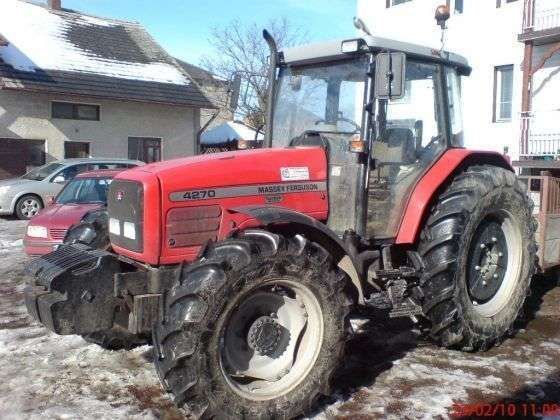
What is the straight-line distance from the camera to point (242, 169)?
4.17 m

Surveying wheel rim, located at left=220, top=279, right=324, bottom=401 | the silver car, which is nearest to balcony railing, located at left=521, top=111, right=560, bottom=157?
the silver car

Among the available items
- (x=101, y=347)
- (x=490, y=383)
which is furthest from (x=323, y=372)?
(x=101, y=347)

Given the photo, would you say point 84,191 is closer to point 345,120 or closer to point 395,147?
point 345,120

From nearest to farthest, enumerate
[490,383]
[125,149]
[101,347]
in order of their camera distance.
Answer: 1. [490,383]
2. [101,347]
3. [125,149]

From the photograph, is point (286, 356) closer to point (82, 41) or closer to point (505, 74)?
point (505, 74)

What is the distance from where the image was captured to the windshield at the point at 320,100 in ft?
15.3

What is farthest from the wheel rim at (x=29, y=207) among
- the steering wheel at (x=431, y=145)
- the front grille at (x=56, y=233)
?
the steering wheel at (x=431, y=145)

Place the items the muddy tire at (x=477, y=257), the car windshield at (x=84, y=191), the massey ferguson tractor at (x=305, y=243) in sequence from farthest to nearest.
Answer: the car windshield at (x=84, y=191), the muddy tire at (x=477, y=257), the massey ferguson tractor at (x=305, y=243)

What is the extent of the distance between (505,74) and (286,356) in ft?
44.4

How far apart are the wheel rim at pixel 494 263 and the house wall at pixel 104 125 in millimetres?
15810

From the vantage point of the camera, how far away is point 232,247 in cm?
359

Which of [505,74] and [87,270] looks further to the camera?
[505,74]

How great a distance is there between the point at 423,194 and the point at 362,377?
148 cm

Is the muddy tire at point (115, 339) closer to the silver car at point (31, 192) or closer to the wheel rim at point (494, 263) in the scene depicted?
the wheel rim at point (494, 263)
